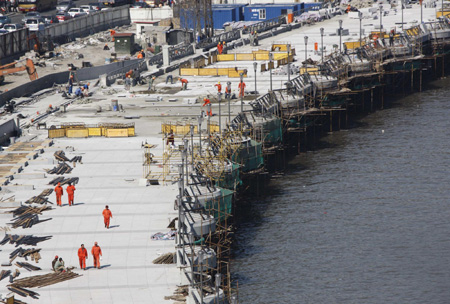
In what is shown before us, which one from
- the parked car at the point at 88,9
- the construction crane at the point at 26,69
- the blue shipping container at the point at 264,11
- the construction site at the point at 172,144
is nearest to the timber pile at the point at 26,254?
the construction site at the point at 172,144

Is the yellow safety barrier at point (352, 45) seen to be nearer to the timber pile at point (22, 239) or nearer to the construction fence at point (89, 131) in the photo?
the construction fence at point (89, 131)

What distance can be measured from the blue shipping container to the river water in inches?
2761

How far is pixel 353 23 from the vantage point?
15375 centimetres

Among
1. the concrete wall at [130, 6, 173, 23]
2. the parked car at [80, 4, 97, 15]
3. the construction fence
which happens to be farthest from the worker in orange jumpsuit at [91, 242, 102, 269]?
the concrete wall at [130, 6, 173, 23]

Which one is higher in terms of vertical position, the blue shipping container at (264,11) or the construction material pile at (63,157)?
the blue shipping container at (264,11)

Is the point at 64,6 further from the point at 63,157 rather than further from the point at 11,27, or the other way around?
the point at 63,157

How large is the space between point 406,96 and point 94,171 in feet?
178

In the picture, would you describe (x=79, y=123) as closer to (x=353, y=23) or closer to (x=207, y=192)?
(x=207, y=192)

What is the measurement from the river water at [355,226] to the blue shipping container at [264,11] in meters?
70.1

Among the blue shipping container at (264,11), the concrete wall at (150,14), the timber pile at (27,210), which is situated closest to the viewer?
the timber pile at (27,210)

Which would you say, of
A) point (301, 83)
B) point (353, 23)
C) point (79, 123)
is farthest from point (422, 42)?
point (79, 123)

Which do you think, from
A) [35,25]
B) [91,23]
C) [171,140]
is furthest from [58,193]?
[91,23]

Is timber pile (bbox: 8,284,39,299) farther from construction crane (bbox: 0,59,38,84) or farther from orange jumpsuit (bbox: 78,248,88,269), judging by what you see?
construction crane (bbox: 0,59,38,84)

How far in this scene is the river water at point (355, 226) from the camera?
59.8 m
